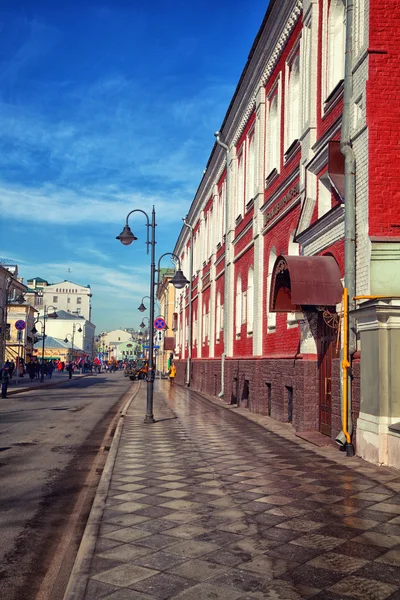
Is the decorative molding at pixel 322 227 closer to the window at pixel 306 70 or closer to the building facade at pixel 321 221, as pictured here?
the building facade at pixel 321 221

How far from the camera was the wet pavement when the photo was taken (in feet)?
13.7

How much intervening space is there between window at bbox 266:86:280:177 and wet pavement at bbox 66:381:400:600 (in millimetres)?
9980

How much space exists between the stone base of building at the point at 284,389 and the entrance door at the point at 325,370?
0.99 ft

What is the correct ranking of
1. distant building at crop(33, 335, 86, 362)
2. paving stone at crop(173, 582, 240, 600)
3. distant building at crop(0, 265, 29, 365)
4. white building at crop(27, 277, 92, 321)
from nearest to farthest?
paving stone at crop(173, 582, 240, 600) < distant building at crop(0, 265, 29, 365) < distant building at crop(33, 335, 86, 362) < white building at crop(27, 277, 92, 321)

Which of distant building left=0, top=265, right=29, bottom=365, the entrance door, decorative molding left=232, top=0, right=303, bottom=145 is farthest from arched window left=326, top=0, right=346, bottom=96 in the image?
distant building left=0, top=265, right=29, bottom=365

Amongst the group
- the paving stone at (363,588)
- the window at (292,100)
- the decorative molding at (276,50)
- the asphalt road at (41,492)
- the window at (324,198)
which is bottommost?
the asphalt road at (41,492)

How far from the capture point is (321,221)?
39.3 feet

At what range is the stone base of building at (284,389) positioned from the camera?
10813 millimetres

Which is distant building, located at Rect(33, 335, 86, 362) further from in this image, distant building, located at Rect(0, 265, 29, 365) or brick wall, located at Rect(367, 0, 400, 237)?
brick wall, located at Rect(367, 0, 400, 237)

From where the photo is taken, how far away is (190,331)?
37.5 metres

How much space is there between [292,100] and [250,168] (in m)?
5.85

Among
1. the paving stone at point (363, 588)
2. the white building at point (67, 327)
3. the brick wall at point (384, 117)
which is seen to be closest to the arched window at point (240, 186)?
the brick wall at point (384, 117)

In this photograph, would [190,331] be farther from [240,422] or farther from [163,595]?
[163,595]

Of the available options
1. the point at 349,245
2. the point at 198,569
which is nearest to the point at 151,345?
the point at 349,245
